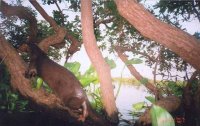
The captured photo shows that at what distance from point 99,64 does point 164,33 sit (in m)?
2.19

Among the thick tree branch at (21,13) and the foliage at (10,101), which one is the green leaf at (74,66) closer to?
the thick tree branch at (21,13)

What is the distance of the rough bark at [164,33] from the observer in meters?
4.06

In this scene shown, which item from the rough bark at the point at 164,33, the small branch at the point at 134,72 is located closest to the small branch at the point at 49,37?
the small branch at the point at 134,72

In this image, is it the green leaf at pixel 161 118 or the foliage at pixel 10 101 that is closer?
the green leaf at pixel 161 118

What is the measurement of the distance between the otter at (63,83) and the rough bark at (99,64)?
2.32 feet

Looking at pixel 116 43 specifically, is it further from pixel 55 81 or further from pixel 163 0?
pixel 55 81

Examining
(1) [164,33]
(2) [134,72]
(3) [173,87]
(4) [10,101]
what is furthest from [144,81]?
(4) [10,101]

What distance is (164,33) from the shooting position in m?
4.23

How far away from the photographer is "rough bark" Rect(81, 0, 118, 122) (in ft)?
20.0

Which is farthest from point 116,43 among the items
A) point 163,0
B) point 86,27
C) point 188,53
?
point 188,53

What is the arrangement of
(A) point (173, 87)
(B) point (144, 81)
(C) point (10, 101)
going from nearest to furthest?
(C) point (10, 101)
(B) point (144, 81)
(A) point (173, 87)

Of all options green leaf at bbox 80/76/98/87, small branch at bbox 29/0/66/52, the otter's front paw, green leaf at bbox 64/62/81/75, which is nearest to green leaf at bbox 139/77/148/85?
green leaf at bbox 80/76/98/87

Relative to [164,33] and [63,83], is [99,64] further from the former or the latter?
[164,33]

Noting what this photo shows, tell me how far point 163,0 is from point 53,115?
4.19 metres
